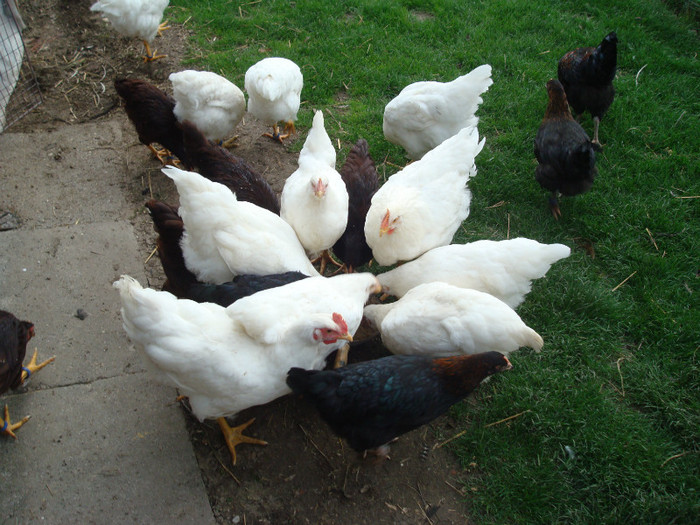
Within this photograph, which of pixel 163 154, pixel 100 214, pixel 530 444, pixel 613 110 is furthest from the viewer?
pixel 613 110

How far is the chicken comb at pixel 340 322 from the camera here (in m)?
2.51

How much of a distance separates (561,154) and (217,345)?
3.23m

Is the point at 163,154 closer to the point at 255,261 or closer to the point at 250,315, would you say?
the point at 255,261

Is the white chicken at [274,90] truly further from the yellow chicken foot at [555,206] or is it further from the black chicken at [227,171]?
the yellow chicken foot at [555,206]

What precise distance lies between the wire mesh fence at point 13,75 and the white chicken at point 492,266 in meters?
4.36

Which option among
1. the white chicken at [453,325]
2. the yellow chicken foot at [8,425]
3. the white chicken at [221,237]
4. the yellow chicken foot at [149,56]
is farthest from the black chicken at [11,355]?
the yellow chicken foot at [149,56]

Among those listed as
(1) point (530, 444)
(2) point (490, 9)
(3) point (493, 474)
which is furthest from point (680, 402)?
(2) point (490, 9)

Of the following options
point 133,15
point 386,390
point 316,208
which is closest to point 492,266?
point 386,390

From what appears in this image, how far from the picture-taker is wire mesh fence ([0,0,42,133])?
484cm

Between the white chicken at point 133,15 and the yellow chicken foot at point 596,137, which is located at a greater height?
the white chicken at point 133,15

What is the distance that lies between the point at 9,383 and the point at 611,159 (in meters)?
5.21

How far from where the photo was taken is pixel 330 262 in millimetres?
3988

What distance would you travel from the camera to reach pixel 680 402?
3.08 metres

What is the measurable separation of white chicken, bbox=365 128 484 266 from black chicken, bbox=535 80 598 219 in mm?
797
